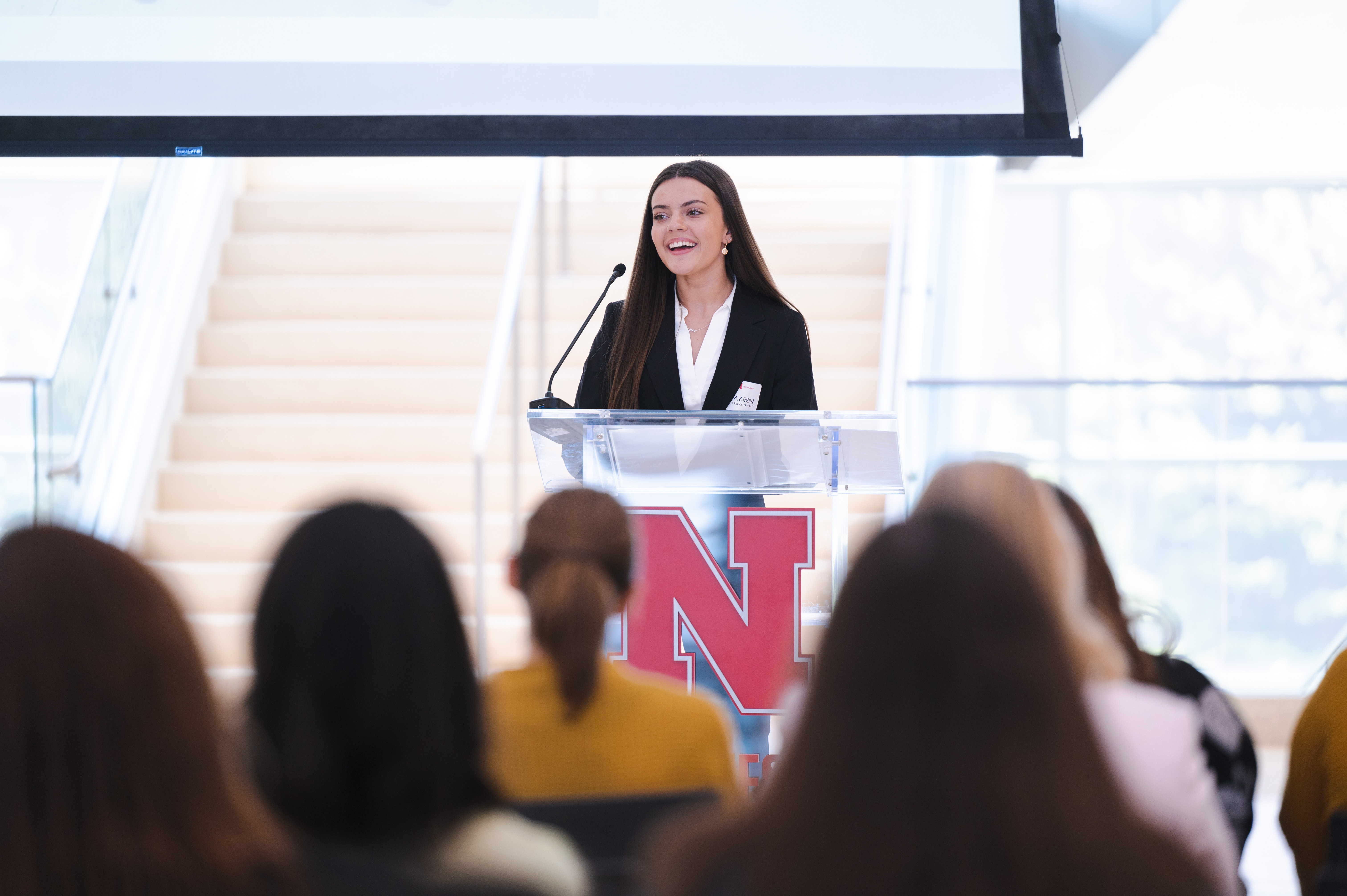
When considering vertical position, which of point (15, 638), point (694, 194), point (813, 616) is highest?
point (694, 194)

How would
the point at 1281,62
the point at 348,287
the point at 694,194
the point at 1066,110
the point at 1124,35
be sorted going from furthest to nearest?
the point at 348,287 → the point at 1281,62 → the point at 1124,35 → the point at 1066,110 → the point at 694,194

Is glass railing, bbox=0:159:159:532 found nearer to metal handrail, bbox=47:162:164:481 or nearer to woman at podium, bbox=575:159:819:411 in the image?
metal handrail, bbox=47:162:164:481

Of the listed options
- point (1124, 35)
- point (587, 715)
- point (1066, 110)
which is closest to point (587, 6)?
point (1066, 110)

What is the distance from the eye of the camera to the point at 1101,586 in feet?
5.08

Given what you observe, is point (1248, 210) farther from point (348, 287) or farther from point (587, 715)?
point (587, 715)

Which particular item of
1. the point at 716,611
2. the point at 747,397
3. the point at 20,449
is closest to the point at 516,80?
the point at 747,397

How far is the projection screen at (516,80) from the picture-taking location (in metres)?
2.97

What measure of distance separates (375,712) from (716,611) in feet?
4.45

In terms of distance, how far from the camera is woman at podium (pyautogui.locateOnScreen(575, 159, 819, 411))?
2.78m

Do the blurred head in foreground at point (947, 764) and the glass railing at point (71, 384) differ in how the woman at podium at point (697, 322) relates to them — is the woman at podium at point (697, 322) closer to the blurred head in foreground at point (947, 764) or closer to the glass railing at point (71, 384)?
the glass railing at point (71, 384)

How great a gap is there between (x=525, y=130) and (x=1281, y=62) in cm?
353

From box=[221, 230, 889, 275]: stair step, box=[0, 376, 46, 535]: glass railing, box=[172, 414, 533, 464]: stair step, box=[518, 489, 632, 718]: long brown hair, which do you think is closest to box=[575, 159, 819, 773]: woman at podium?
box=[518, 489, 632, 718]: long brown hair

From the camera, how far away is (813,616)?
245 centimetres

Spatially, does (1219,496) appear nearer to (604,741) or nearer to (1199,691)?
(1199,691)
